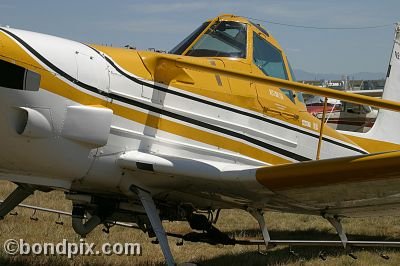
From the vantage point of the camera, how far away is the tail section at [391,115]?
7.76 metres

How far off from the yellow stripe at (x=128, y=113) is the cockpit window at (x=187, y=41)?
3.37ft

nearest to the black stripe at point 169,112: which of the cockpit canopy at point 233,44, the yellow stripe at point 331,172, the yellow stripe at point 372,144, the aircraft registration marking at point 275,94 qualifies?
the aircraft registration marking at point 275,94

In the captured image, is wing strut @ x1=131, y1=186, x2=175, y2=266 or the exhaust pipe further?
the exhaust pipe

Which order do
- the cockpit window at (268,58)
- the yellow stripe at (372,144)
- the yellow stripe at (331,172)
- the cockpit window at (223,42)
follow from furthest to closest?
the yellow stripe at (372,144) → the cockpit window at (268,58) → the cockpit window at (223,42) → the yellow stripe at (331,172)

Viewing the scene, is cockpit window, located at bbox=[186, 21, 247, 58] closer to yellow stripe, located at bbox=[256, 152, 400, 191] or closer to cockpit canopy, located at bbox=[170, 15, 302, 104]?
cockpit canopy, located at bbox=[170, 15, 302, 104]

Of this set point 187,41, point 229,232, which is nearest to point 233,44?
point 187,41

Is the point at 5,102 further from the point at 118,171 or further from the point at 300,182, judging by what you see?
the point at 300,182

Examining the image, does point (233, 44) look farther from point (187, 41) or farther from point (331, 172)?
point (331, 172)

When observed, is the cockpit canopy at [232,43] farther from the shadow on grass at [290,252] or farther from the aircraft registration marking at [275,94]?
the shadow on grass at [290,252]

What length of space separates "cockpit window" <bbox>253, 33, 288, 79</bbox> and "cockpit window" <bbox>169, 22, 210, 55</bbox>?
1.84 ft

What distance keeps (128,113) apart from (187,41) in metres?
1.43

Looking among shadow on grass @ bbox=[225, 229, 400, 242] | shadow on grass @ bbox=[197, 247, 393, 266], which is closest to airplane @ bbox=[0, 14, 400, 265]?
shadow on grass @ bbox=[197, 247, 393, 266]

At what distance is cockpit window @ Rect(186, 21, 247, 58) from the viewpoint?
18.9ft

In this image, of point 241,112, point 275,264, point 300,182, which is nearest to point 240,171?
point 300,182
